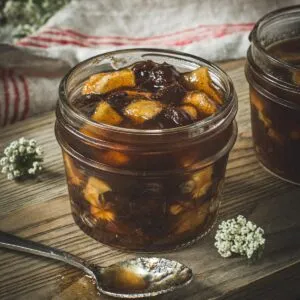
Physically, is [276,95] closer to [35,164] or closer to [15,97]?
[35,164]

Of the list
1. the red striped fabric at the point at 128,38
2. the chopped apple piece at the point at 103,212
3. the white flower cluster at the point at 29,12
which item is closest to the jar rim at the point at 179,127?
the chopped apple piece at the point at 103,212

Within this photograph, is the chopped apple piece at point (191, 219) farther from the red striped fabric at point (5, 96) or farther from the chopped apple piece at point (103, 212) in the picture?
the red striped fabric at point (5, 96)

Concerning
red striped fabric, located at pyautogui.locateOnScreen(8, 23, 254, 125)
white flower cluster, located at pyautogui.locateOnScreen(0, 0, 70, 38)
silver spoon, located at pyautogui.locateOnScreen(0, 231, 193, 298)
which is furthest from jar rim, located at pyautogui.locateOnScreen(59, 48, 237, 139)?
white flower cluster, located at pyautogui.locateOnScreen(0, 0, 70, 38)

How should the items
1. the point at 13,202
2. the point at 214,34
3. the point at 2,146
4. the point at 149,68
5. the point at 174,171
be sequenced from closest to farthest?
the point at 174,171 < the point at 149,68 < the point at 13,202 < the point at 2,146 < the point at 214,34

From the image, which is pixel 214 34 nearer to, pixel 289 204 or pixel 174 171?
pixel 289 204

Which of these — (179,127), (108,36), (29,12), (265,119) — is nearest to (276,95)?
(265,119)

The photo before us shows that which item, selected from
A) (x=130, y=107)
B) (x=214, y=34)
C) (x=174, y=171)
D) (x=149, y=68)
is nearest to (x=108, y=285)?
(x=174, y=171)
